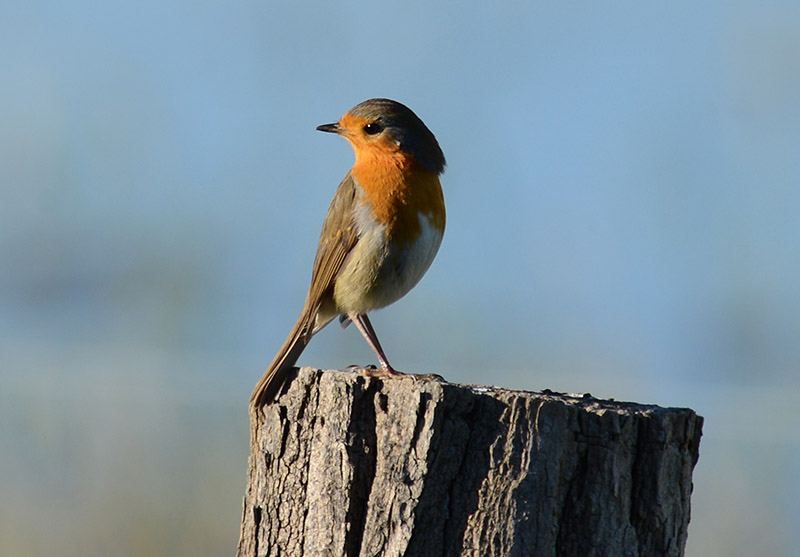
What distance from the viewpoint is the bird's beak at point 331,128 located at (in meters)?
4.91

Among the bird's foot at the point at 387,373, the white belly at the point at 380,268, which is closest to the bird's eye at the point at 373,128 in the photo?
the white belly at the point at 380,268

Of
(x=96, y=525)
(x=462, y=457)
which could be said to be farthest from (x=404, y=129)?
(x=96, y=525)

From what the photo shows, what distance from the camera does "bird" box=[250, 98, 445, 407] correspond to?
448 cm

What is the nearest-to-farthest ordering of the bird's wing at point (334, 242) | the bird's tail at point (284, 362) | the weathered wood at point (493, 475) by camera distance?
the weathered wood at point (493, 475)
the bird's tail at point (284, 362)
the bird's wing at point (334, 242)

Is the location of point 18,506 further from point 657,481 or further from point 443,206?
point 657,481

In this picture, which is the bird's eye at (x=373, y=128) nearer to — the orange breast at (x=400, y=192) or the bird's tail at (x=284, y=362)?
the orange breast at (x=400, y=192)

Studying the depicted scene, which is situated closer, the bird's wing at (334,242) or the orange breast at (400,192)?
the orange breast at (400,192)

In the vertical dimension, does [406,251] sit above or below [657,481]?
above

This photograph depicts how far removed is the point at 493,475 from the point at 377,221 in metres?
1.94

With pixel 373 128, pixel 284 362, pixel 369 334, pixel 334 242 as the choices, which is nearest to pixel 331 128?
pixel 373 128

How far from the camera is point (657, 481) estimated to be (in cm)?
285

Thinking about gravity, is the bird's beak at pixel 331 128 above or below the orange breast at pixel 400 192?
above

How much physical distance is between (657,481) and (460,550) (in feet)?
2.00

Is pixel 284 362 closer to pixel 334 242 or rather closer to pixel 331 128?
pixel 334 242
